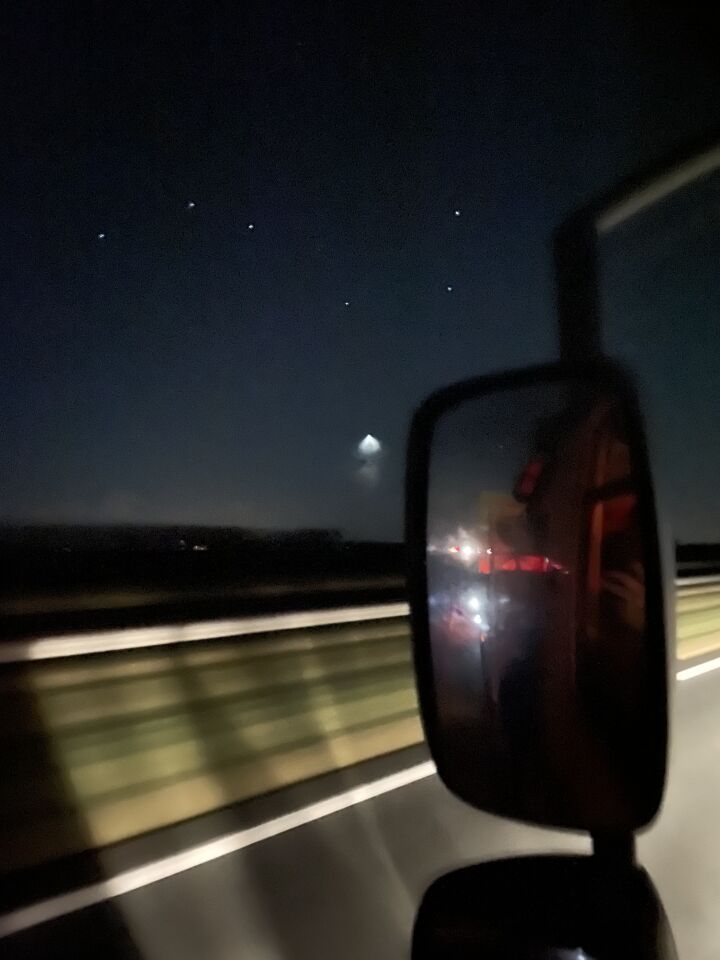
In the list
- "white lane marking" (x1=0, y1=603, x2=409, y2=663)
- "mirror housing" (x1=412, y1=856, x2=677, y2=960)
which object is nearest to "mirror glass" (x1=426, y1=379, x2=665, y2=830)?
Answer: "mirror housing" (x1=412, y1=856, x2=677, y2=960)

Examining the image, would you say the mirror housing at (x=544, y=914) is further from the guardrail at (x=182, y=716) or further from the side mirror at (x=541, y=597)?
the guardrail at (x=182, y=716)

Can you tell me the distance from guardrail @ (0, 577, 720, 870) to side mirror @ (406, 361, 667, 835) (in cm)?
31

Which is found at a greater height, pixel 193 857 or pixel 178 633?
pixel 178 633

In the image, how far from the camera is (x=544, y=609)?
1.42 m

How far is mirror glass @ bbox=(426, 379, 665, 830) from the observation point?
1.16 metres

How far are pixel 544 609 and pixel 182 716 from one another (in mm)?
966

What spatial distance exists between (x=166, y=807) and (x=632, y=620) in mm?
1183

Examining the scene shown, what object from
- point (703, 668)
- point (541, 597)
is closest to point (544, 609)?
point (541, 597)

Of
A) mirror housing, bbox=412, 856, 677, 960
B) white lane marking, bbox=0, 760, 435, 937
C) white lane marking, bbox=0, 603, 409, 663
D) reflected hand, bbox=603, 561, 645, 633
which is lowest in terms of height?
white lane marking, bbox=0, 760, 435, 937

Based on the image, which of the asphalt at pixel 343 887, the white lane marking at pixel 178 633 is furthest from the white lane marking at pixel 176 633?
the asphalt at pixel 343 887

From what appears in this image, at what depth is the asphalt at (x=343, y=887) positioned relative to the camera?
1.66 meters

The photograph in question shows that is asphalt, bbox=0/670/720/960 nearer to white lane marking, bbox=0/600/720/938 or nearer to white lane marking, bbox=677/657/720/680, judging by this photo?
white lane marking, bbox=0/600/720/938

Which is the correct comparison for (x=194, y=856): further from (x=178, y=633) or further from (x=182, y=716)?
(x=178, y=633)

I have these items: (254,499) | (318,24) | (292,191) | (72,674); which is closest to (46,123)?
(292,191)
